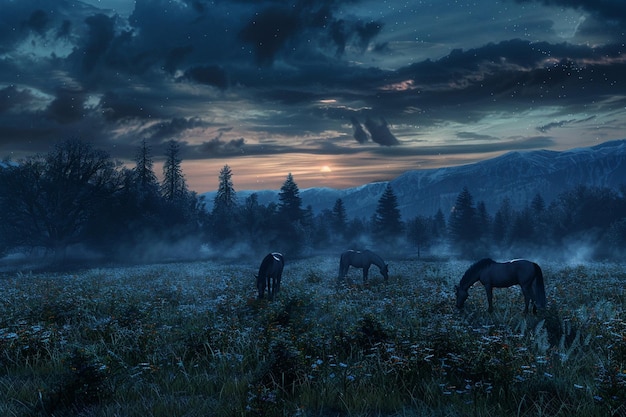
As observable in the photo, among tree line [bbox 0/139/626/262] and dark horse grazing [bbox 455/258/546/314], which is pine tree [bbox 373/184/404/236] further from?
dark horse grazing [bbox 455/258/546/314]

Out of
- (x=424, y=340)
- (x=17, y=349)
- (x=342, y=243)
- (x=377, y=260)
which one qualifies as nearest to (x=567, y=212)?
(x=342, y=243)

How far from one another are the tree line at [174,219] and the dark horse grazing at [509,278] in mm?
44084

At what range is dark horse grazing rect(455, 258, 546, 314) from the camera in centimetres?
1211

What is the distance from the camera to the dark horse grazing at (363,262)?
22891 mm

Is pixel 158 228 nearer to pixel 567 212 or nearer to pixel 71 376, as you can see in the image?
pixel 71 376

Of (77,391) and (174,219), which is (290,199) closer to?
(174,219)

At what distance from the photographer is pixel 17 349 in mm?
7484

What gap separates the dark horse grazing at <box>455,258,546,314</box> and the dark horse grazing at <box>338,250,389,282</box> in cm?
930

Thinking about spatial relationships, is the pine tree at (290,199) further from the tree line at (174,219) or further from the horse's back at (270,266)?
the horse's back at (270,266)

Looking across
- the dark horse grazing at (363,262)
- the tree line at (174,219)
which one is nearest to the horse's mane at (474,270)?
the dark horse grazing at (363,262)

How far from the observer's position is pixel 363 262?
23.3 m

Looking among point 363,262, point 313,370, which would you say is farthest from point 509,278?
point 363,262

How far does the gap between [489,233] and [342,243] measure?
35528mm

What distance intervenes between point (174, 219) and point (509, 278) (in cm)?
5206
